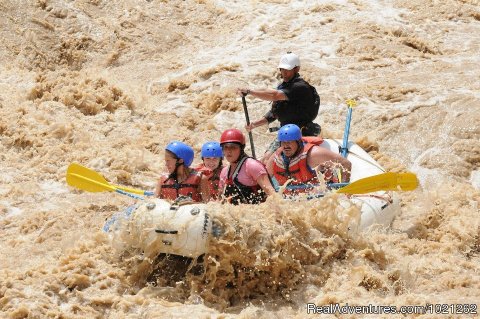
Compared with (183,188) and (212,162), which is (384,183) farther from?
(183,188)

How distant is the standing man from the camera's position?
749cm

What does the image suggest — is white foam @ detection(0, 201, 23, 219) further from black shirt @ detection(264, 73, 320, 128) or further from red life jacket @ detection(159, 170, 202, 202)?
black shirt @ detection(264, 73, 320, 128)

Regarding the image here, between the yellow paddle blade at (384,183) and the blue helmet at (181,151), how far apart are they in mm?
1459

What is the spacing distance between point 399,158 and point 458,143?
28.8 inches

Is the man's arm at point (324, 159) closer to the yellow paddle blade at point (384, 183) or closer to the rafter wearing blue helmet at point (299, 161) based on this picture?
the rafter wearing blue helmet at point (299, 161)

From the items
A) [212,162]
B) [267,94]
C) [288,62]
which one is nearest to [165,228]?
[212,162]

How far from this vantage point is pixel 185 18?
44.3 ft

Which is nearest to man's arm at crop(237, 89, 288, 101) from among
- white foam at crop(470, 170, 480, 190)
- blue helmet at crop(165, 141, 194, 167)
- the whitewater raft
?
blue helmet at crop(165, 141, 194, 167)

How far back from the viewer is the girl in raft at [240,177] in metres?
6.06

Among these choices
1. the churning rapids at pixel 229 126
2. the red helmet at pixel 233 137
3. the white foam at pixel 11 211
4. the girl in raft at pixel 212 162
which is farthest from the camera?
the white foam at pixel 11 211

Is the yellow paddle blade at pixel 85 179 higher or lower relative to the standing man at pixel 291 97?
lower

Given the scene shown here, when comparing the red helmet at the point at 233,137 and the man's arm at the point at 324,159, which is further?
the man's arm at the point at 324,159

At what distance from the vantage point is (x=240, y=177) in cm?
614

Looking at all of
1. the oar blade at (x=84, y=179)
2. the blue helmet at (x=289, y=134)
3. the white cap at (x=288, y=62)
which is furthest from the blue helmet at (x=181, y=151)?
the white cap at (x=288, y=62)
